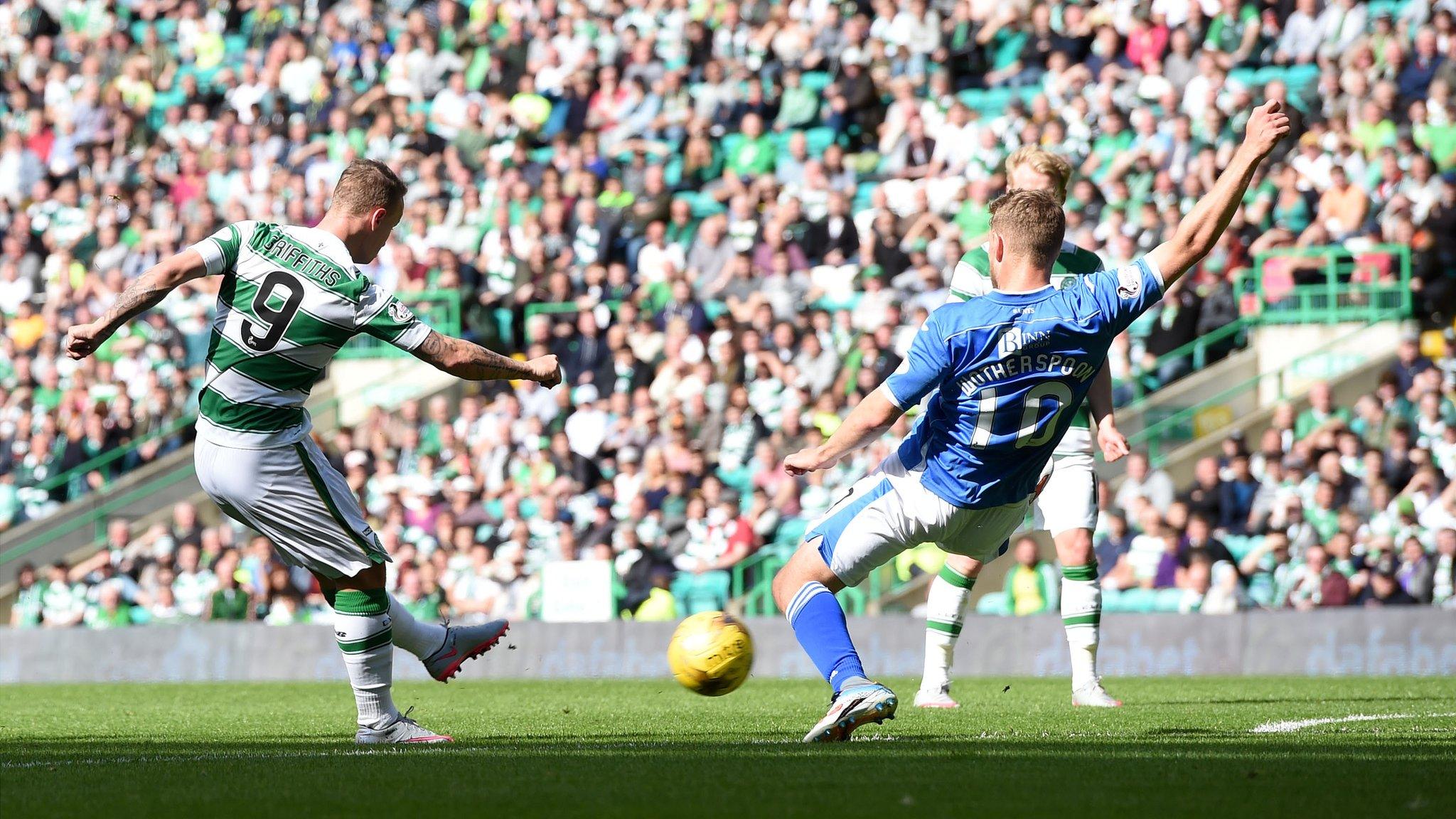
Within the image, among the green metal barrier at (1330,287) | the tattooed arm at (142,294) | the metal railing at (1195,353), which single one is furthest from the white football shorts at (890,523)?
the green metal barrier at (1330,287)

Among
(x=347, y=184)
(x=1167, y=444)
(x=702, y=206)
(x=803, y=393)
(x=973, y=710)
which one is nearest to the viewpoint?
(x=347, y=184)

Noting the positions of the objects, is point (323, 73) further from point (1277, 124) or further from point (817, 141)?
point (1277, 124)

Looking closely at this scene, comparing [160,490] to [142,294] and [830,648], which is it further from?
[830,648]

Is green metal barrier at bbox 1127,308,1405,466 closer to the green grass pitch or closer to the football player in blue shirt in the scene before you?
the green grass pitch

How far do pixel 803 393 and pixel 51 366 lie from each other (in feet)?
29.9

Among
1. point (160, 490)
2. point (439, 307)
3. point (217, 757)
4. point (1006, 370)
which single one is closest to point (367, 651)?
point (217, 757)

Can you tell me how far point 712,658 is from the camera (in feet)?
A: 23.4

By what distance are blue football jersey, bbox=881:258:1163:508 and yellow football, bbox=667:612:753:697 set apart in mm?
1045

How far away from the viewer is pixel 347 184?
7.12 m

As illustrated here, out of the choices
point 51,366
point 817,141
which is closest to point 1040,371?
point 817,141

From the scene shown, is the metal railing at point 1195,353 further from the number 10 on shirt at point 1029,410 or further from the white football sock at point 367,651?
the white football sock at point 367,651

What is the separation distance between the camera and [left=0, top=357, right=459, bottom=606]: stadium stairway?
763 inches

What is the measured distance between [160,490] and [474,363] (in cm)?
1372

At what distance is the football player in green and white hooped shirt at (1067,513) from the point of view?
8508 millimetres
